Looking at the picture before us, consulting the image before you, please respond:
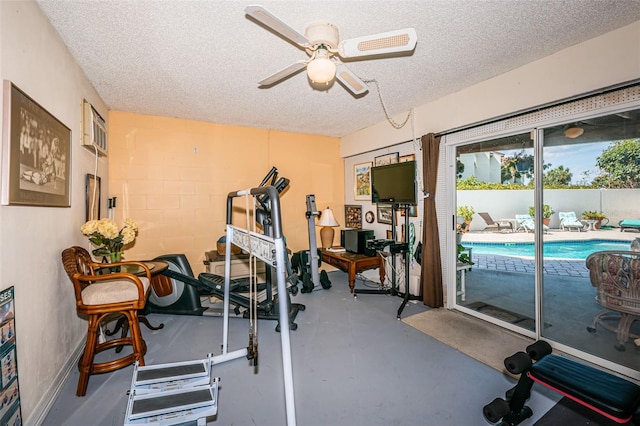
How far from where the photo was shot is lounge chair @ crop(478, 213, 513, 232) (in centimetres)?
299

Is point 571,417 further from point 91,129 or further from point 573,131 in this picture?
point 91,129

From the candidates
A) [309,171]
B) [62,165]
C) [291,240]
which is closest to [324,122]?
[309,171]

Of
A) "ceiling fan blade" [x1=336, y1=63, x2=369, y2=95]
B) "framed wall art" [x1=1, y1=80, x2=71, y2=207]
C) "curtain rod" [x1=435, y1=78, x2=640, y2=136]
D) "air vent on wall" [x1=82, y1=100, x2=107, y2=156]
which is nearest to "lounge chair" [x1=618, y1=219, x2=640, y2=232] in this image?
"curtain rod" [x1=435, y1=78, x2=640, y2=136]

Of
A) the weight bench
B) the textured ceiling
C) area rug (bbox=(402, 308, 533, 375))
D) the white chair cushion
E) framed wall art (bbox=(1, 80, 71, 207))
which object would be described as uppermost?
the textured ceiling

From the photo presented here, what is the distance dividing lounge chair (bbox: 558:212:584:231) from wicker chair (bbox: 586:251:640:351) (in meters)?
0.25

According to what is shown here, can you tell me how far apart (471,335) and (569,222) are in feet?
4.46

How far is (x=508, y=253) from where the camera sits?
3248 millimetres

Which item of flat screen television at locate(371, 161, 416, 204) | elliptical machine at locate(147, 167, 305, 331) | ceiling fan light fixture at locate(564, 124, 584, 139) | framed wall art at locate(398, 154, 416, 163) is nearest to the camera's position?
ceiling fan light fixture at locate(564, 124, 584, 139)

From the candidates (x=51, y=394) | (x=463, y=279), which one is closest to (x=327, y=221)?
(x=463, y=279)

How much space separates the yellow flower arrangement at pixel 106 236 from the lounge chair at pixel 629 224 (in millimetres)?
4078

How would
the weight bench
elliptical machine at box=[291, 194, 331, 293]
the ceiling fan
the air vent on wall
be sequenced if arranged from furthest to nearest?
elliptical machine at box=[291, 194, 331, 293]
the air vent on wall
the ceiling fan
the weight bench

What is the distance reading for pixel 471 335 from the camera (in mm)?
2812

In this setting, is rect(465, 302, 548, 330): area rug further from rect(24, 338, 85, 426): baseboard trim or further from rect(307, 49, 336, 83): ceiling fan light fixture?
rect(24, 338, 85, 426): baseboard trim

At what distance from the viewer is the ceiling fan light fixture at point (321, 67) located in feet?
5.97
